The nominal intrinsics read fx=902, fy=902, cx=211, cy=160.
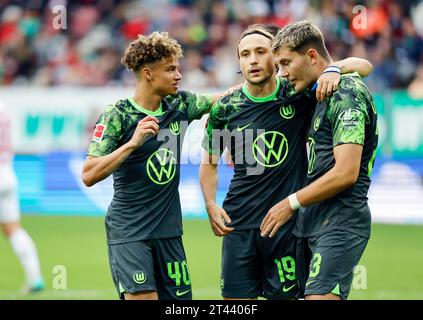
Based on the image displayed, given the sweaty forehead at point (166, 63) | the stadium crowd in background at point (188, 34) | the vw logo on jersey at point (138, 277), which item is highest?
the stadium crowd in background at point (188, 34)

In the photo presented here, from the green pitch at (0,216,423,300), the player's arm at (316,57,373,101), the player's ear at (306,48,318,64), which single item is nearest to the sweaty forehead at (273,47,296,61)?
the player's ear at (306,48,318,64)

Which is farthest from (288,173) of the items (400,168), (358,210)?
(400,168)

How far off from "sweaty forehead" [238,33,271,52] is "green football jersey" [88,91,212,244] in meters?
0.80

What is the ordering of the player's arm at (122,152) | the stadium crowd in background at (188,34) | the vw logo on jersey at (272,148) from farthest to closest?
the stadium crowd in background at (188,34)
the vw logo on jersey at (272,148)
the player's arm at (122,152)

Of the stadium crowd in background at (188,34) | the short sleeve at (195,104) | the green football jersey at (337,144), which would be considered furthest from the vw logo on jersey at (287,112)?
the stadium crowd in background at (188,34)

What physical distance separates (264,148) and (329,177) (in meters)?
0.97

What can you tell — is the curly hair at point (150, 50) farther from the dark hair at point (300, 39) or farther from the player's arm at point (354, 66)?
the player's arm at point (354, 66)

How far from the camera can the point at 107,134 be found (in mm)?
6539

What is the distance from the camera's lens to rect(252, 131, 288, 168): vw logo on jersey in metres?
6.75

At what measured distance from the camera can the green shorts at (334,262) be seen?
235 inches

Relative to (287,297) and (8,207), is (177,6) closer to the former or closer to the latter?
(8,207)

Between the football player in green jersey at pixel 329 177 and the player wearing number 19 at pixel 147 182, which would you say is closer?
the football player in green jersey at pixel 329 177

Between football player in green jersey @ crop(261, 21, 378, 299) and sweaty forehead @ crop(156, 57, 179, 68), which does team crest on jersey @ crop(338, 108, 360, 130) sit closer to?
football player in green jersey @ crop(261, 21, 378, 299)

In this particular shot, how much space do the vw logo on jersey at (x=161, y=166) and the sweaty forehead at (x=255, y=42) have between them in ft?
3.24
